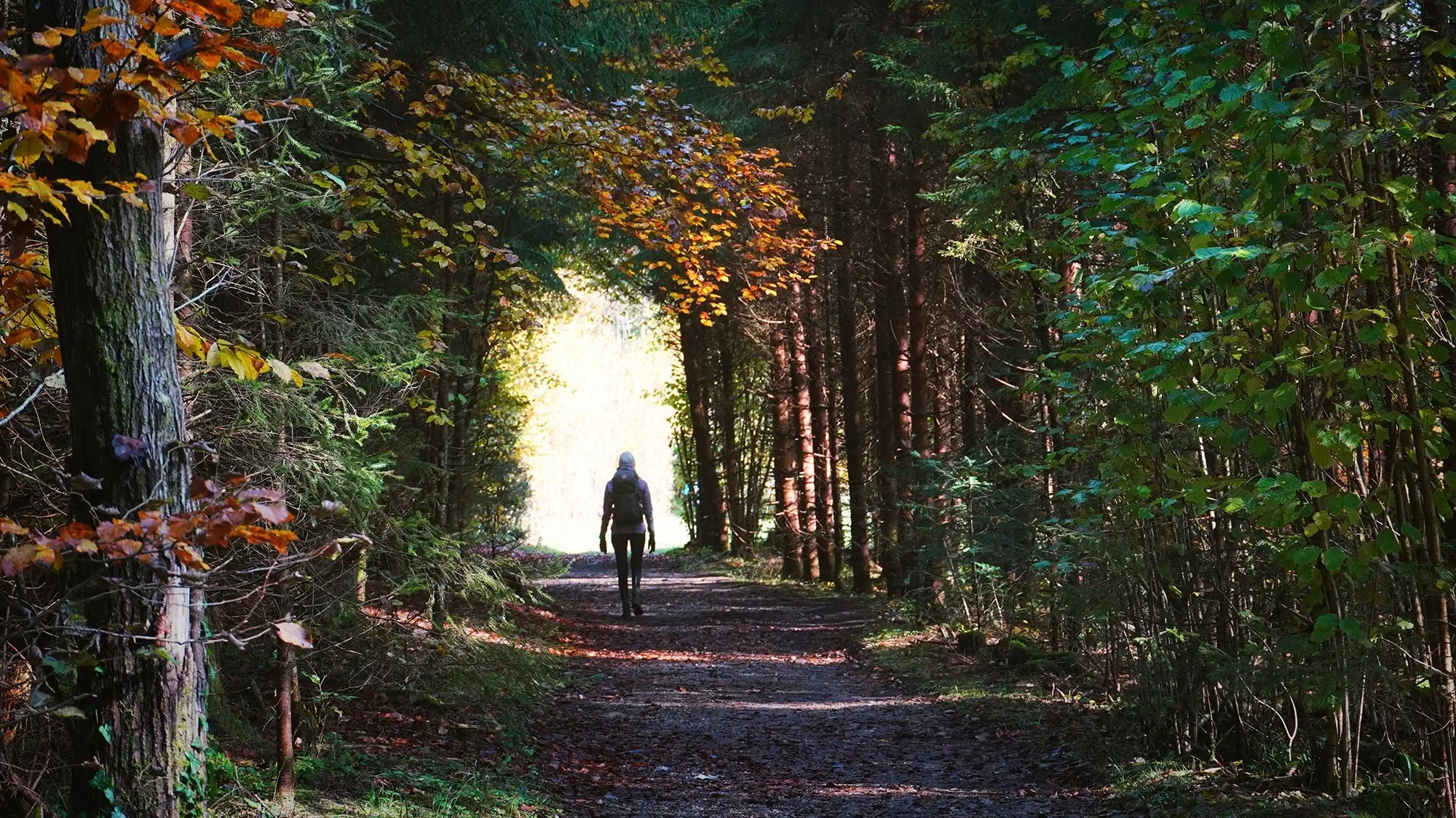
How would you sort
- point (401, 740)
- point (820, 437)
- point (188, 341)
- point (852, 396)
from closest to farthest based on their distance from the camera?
point (188, 341)
point (401, 740)
point (852, 396)
point (820, 437)

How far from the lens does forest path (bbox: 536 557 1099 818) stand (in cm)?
648

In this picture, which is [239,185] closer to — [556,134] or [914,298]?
[556,134]

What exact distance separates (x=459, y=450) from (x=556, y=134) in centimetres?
407

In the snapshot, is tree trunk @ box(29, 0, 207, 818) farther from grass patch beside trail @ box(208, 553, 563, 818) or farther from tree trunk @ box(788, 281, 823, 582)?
tree trunk @ box(788, 281, 823, 582)

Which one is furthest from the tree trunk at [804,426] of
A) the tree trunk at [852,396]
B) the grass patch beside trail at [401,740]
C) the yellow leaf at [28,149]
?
the yellow leaf at [28,149]

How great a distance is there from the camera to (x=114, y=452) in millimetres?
3463

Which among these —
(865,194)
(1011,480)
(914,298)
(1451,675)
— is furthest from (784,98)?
(1451,675)

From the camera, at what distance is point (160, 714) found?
362 cm

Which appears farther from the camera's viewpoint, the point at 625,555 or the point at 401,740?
the point at 625,555

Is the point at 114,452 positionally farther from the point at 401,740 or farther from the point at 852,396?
the point at 852,396

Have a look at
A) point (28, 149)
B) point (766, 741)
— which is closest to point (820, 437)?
point (766, 741)

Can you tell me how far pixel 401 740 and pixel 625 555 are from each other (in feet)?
27.1

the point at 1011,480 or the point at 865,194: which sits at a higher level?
the point at 865,194

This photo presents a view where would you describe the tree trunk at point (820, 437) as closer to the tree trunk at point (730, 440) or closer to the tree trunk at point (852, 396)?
the tree trunk at point (852, 396)
